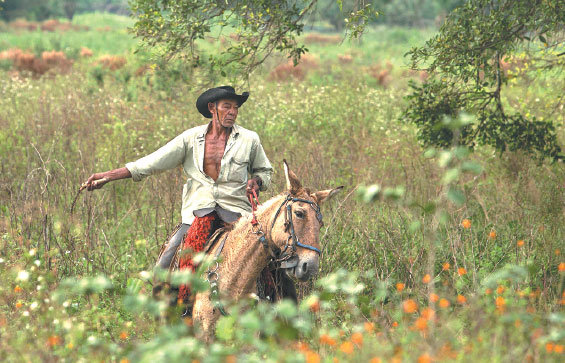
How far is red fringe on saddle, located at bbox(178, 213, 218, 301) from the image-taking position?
200 inches

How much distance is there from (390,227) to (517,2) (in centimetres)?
300

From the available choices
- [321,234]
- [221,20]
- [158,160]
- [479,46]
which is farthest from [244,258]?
[479,46]

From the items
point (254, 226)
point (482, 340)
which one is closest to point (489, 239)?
point (254, 226)

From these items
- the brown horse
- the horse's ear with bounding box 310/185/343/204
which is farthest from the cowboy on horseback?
the horse's ear with bounding box 310/185/343/204

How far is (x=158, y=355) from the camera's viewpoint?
8.73 ft

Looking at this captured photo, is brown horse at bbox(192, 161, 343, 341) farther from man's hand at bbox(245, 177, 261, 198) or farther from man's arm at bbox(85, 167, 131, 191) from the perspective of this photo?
man's arm at bbox(85, 167, 131, 191)

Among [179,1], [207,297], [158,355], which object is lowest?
[207,297]

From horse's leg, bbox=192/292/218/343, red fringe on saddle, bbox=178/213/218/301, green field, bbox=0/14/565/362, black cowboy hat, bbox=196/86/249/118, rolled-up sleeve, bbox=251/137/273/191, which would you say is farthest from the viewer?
rolled-up sleeve, bbox=251/137/273/191

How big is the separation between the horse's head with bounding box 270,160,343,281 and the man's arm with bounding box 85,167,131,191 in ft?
4.91

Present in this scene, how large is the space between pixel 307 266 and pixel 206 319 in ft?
3.41

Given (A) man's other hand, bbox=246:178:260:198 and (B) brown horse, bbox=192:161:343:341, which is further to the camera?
(A) man's other hand, bbox=246:178:260:198

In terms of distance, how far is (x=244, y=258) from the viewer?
15.6ft

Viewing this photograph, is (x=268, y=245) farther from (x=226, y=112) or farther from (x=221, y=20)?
(x=221, y=20)

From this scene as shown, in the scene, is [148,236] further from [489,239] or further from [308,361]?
[308,361]
